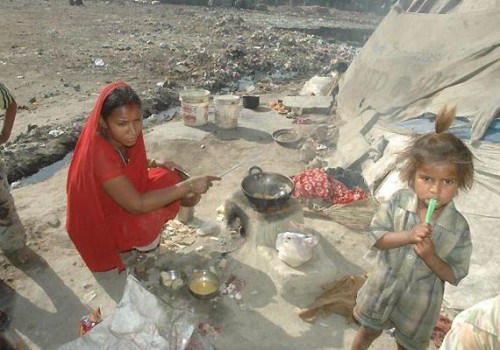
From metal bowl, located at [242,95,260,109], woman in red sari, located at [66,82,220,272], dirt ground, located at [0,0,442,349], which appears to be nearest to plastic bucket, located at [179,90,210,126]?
dirt ground, located at [0,0,442,349]

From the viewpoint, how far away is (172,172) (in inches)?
141

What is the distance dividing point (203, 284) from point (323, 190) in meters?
1.90

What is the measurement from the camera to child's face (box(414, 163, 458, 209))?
1.90 meters

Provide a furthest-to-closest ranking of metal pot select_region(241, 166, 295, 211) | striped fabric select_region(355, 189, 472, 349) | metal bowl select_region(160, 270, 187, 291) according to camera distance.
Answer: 1. metal pot select_region(241, 166, 295, 211)
2. metal bowl select_region(160, 270, 187, 291)
3. striped fabric select_region(355, 189, 472, 349)

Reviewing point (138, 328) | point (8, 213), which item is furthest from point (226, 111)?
point (138, 328)

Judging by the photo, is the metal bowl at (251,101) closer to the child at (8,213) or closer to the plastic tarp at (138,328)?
the child at (8,213)

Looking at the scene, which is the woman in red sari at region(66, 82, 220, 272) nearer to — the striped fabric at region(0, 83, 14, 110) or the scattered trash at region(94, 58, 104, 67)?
the striped fabric at region(0, 83, 14, 110)

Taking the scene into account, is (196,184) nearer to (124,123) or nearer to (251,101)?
(124,123)

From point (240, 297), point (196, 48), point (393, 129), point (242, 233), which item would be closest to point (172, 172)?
point (242, 233)

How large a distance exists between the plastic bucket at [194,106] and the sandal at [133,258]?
11.1 feet

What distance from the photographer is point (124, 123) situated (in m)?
2.77

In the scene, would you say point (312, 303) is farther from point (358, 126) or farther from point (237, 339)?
point (358, 126)

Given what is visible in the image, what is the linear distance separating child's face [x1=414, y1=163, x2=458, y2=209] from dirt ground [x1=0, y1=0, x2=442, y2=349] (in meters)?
1.53

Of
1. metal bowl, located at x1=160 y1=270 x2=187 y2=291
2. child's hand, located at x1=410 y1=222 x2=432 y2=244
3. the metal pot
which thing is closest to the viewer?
child's hand, located at x1=410 y1=222 x2=432 y2=244
